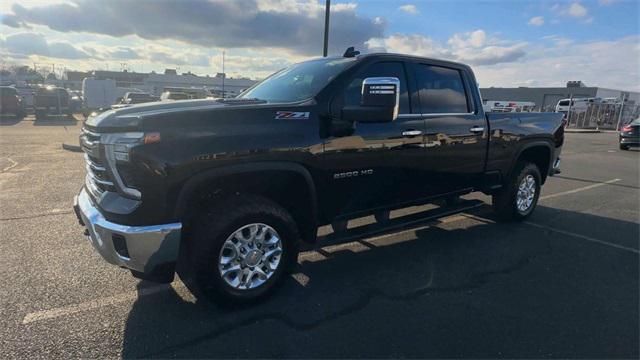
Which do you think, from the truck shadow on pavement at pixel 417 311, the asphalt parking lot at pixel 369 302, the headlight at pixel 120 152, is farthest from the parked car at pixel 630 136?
the headlight at pixel 120 152

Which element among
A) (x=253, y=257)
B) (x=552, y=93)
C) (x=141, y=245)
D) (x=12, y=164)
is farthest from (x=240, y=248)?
(x=552, y=93)

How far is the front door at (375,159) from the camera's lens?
3.69 meters

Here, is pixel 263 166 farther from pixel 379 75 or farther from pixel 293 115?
pixel 379 75

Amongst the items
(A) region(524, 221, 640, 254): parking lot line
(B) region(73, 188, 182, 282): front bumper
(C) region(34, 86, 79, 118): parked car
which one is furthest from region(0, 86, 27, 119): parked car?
(A) region(524, 221, 640, 254): parking lot line

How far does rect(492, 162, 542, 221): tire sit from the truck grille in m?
Result: 4.72

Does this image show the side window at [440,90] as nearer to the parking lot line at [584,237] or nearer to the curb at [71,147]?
the parking lot line at [584,237]

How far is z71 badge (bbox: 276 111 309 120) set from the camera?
10.9 feet

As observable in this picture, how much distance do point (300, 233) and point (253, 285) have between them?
605 millimetres

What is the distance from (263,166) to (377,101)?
39.0 inches

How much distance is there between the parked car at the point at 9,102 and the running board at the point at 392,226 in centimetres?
A: 2368

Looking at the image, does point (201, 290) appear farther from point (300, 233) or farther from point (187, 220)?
point (300, 233)

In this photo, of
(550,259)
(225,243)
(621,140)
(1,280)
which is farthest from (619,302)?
(621,140)

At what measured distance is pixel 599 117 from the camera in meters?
35.7

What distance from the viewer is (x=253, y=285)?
3.40m
